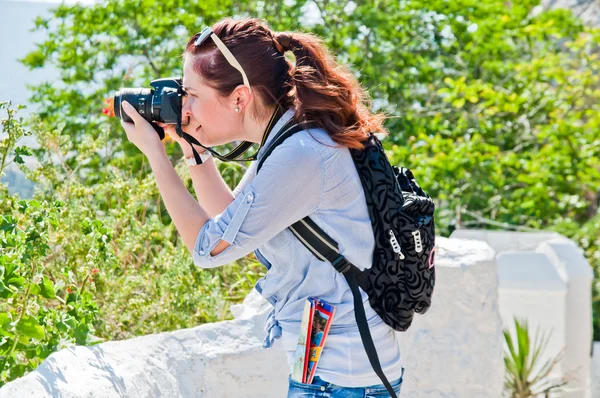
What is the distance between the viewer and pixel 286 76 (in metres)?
1.86

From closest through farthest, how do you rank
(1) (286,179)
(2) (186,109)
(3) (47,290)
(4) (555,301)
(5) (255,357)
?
(1) (286,179) → (2) (186,109) → (3) (47,290) → (5) (255,357) → (4) (555,301)

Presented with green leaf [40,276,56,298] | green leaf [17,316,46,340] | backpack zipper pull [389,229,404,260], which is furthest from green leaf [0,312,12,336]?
backpack zipper pull [389,229,404,260]

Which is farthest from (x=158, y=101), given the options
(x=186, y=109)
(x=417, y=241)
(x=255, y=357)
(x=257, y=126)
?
(x=255, y=357)

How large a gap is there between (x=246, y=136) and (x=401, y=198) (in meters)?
0.39

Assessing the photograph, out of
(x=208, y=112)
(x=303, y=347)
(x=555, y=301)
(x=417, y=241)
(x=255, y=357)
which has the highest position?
(x=208, y=112)

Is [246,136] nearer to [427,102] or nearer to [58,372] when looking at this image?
[58,372]

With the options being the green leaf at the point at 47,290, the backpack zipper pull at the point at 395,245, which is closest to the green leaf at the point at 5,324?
the green leaf at the point at 47,290

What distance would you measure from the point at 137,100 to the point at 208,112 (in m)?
0.18

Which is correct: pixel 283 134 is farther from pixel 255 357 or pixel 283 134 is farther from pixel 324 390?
pixel 255 357

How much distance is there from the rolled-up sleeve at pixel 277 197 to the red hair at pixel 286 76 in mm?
111

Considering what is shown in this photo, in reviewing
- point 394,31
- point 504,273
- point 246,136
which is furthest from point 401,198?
point 394,31

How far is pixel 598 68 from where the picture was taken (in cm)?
941

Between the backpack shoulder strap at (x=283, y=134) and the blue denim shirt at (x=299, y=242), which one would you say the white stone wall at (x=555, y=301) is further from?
the backpack shoulder strap at (x=283, y=134)

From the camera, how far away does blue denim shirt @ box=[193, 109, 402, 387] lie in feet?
5.57
